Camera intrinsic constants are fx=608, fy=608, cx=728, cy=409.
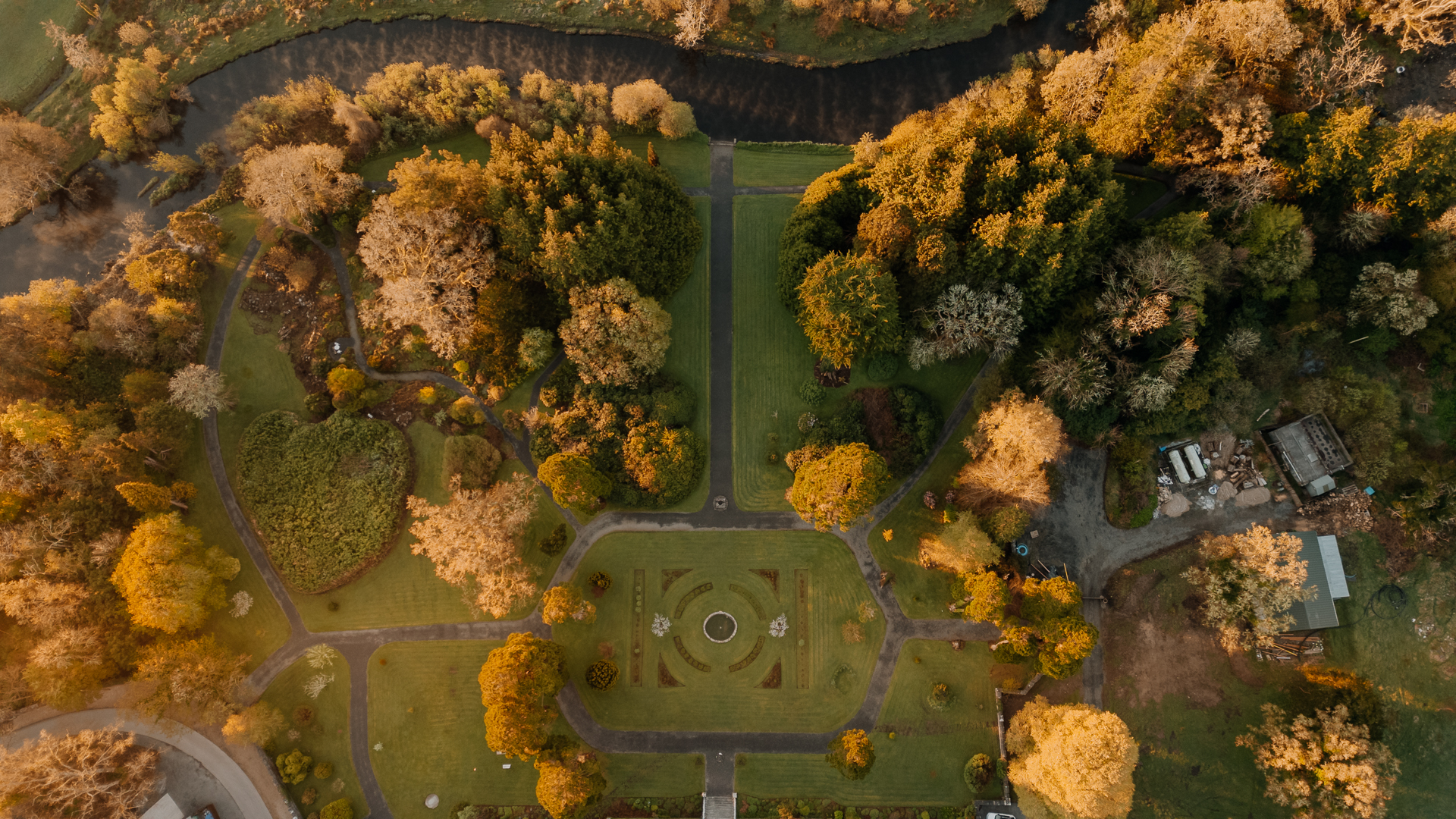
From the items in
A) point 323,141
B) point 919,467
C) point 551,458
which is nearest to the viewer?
point 551,458

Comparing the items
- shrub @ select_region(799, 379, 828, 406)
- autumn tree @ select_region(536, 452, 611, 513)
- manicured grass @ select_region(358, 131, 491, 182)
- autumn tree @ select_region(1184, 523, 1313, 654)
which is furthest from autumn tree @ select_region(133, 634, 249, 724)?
autumn tree @ select_region(1184, 523, 1313, 654)

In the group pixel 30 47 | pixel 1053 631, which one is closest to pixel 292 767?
pixel 1053 631

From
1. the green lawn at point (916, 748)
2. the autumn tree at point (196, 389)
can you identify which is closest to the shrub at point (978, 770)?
the green lawn at point (916, 748)

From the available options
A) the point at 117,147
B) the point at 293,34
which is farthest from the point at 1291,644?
the point at 117,147

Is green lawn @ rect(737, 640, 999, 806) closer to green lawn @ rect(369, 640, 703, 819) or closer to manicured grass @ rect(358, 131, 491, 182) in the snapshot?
green lawn @ rect(369, 640, 703, 819)

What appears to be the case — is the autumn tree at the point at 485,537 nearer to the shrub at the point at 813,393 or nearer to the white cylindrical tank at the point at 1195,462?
the shrub at the point at 813,393

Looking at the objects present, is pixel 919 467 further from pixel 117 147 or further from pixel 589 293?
pixel 117 147
